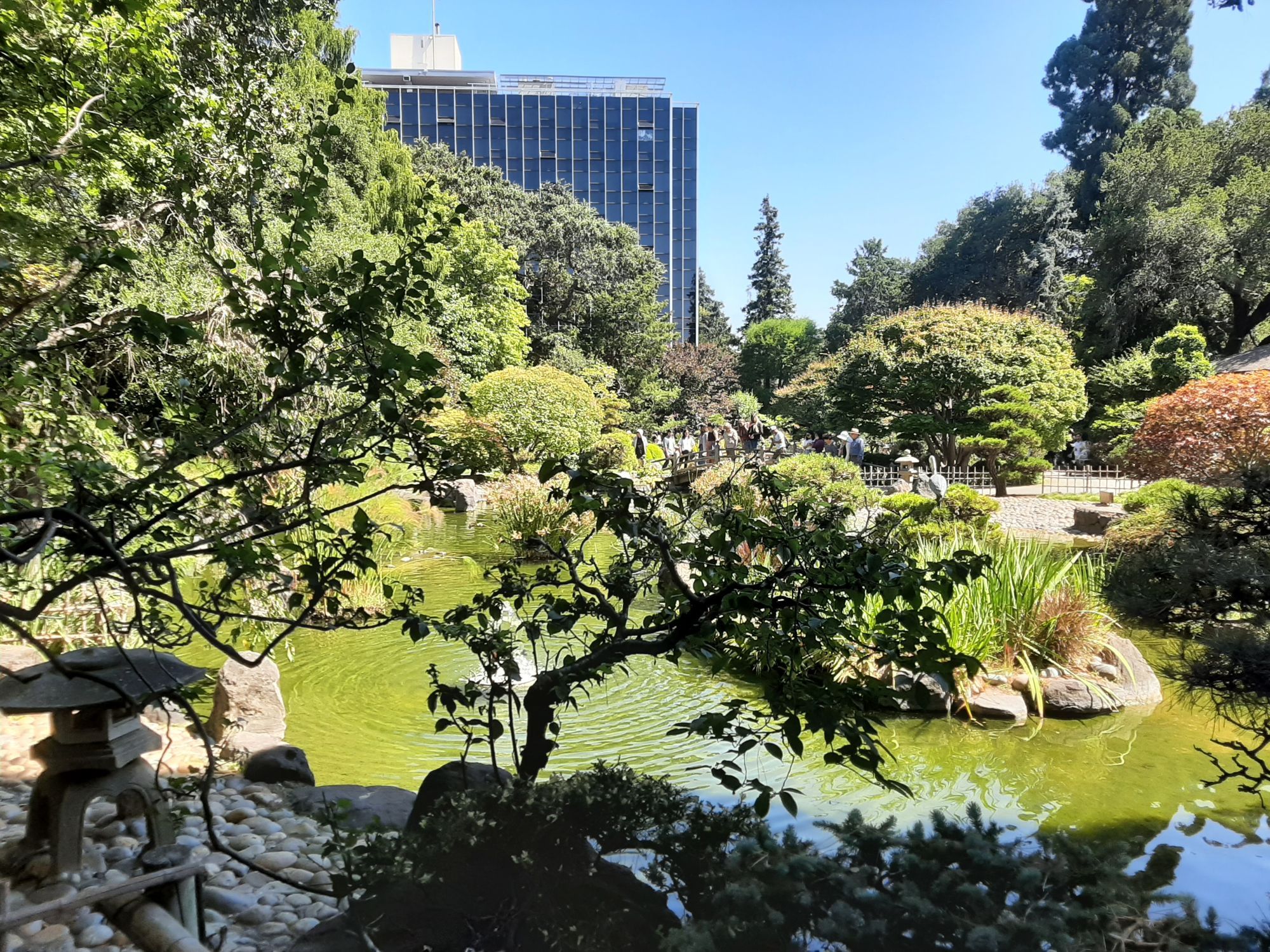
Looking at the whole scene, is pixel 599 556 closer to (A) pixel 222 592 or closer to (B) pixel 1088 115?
(A) pixel 222 592

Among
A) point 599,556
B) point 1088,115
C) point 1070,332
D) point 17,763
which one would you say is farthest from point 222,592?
point 1088,115

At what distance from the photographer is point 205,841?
8.43 feet

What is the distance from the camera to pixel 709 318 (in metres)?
44.1

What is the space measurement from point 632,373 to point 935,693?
21633mm

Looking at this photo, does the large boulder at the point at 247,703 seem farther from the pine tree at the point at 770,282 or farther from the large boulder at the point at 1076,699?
the pine tree at the point at 770,282

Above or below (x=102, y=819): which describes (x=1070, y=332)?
above

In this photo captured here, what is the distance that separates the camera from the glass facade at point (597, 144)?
47156 mm

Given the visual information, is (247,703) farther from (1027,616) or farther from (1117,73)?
→ (1117,73)

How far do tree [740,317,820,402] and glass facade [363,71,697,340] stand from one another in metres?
12.8

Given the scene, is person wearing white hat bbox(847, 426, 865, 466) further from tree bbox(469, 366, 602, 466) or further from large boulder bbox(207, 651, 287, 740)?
large boulder bbox(207, 651, 287, 740)

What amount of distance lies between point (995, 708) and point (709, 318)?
41.3m

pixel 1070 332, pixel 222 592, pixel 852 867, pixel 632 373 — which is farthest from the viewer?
pixel 632 373

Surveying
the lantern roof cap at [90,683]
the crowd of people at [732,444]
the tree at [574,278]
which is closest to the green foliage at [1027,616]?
the lantern roof cap at [90,683]

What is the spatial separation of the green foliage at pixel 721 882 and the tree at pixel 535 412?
11796 millimetres
